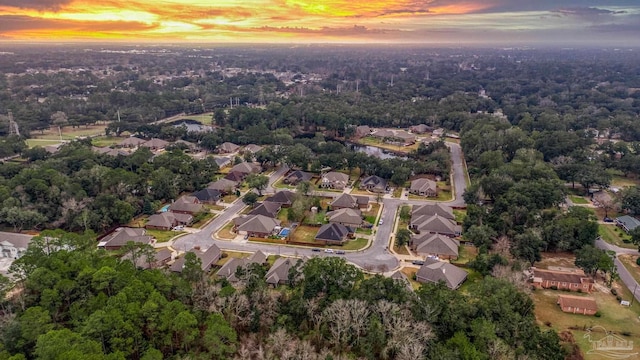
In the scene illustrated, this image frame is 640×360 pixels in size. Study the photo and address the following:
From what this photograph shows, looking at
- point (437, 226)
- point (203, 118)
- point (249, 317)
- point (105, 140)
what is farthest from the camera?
point (203, 118)

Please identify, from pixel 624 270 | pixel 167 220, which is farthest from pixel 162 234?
pixel 624 270

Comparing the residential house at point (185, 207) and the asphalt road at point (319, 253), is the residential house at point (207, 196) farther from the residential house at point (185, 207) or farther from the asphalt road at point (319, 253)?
the asphalt road at point (319, 253)

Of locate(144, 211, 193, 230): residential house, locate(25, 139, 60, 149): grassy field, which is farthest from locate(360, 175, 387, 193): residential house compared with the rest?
locate(25, 139, 60, 149): grassy field

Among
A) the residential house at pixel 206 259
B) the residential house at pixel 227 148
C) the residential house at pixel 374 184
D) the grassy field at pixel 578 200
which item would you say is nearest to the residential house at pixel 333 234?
the residential house at pixel 206 259

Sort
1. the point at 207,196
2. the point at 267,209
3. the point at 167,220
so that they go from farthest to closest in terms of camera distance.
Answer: the point at 207,196 < the point at 267,209 < the point at 167,220

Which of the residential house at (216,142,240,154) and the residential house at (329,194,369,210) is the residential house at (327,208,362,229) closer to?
the residential house at (329,194,369,210)

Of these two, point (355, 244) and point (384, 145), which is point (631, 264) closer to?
point (355, 244)
